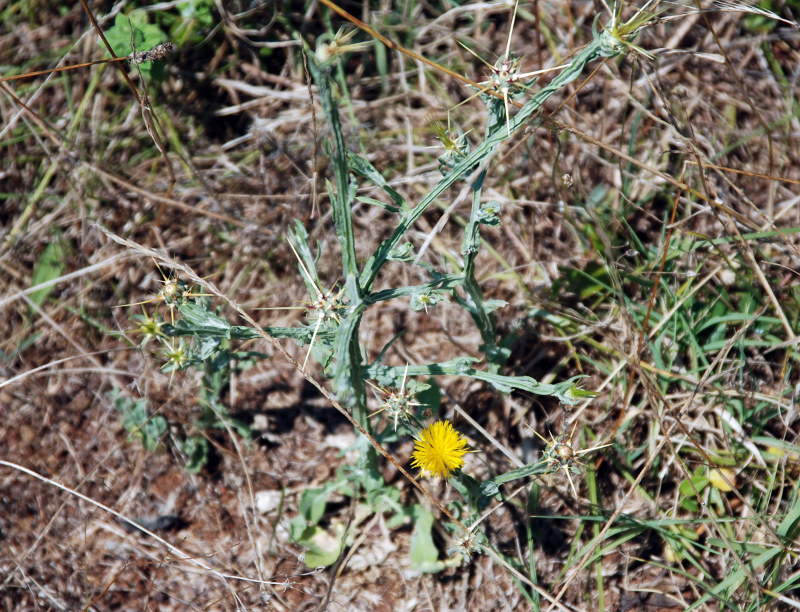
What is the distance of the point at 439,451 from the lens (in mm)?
2014

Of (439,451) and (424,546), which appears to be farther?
(424,546)

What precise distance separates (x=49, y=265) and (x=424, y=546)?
2.50 meters

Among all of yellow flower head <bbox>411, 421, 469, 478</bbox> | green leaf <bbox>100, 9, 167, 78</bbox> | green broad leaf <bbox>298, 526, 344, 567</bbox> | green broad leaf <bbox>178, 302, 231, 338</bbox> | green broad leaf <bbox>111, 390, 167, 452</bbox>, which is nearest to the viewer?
green broad leaf <bbox>178, 302, 231, 338</bbox>

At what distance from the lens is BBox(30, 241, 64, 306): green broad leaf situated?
3.24 m

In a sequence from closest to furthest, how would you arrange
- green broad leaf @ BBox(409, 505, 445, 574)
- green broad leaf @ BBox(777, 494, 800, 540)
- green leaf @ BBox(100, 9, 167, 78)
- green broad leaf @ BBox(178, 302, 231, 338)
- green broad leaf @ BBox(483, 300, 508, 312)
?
green broad leaf @ BBox(178, 302, 231, 338)
green broad leaf @ BBox(483, 300, 508, 312)
green broad leaf @ BBox(777, 494, 800, 540)
green broad leaf @ BBox(409, 505, 445, 574)
green leaf @ BBox(100, 9, 167, 78)

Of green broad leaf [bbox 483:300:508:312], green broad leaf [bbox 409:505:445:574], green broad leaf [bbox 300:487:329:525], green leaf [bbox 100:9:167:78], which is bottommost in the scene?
green broad leaf [bbox 409:505:445:574]

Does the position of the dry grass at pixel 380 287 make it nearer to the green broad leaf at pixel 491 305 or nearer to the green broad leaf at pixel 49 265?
the green broad leaf at pixel 49 265

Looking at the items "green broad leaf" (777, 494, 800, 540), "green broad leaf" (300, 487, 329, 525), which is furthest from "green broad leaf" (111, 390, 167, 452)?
"green broad leaf" (777, 494, 800, 540)

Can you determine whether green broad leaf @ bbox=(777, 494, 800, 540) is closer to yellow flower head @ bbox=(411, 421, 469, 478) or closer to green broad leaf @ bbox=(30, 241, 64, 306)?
yellow flower head @ bbox=(411, 421, 469, 478)

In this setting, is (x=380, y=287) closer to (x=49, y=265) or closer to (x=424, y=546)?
(x=424, y=546)

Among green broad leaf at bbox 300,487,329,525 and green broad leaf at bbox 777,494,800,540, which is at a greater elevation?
green broad leaf at bbox 300,487,329,525

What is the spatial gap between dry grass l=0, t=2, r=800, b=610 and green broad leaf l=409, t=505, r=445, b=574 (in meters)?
0.12

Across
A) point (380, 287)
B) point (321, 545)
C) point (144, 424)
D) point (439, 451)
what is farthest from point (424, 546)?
point (144, 424)

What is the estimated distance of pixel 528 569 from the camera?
2.55 m
